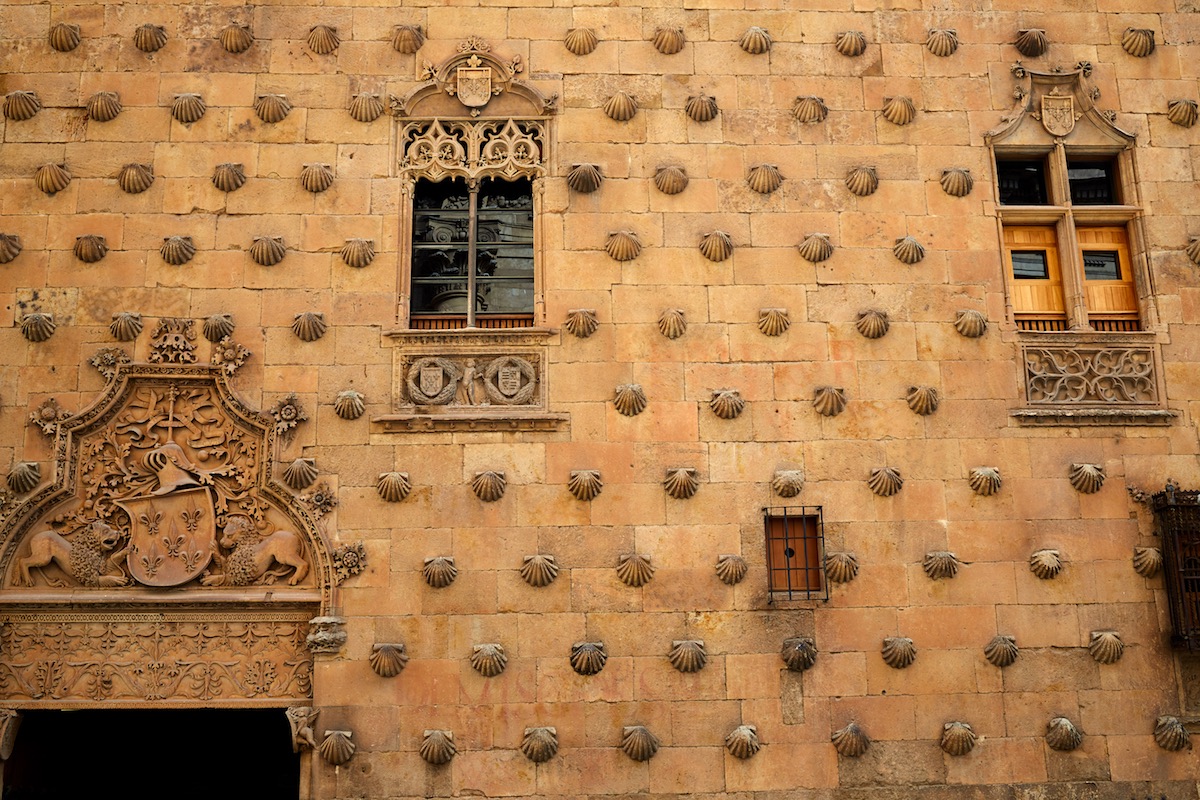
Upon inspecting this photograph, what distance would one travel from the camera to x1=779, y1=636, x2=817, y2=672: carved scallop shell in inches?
458

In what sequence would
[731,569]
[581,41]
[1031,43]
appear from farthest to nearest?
[1031,43] < [581,41] < [731,569]

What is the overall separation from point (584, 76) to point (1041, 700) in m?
7.12

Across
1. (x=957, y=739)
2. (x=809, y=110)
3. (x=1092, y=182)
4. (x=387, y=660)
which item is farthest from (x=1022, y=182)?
Answer: (x=387, y=660)

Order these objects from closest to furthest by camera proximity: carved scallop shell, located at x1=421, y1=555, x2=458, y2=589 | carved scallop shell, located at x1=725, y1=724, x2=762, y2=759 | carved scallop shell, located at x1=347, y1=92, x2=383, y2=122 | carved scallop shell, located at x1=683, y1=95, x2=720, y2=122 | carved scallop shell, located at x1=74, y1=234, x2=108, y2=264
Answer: carved scallop shell, located at x1=725, y1=724, x2=762, y2=759 < carved scallop shell, located at x1=421, y1=555, x2=458, y2=589 < carved scallop shell, located at x1=74, y1=234, x2=108, y2=264 < carved scallop shell, located at x1=347, y1=92, x2=383, y2=122 < carved scallop shell, located at x1=683, y1=95, x2=720, y2=122

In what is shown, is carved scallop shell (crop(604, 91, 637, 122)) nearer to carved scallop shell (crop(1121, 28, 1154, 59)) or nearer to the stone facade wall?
the stone facade wall

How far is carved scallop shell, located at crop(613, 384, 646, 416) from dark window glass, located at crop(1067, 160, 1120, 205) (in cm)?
483

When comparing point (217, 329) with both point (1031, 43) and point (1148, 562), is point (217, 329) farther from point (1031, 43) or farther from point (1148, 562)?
point (1148, 562)

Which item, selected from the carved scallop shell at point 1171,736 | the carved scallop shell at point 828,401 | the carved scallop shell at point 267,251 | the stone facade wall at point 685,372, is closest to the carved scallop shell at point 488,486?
the stone facade wall at point 685,372

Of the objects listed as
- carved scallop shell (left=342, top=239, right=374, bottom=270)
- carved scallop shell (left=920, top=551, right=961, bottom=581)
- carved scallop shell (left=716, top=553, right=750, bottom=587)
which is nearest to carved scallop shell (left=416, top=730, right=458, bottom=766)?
carved scallop shell (left=716, top=553, right=750, bottom=587)

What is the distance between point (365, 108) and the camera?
12.9m

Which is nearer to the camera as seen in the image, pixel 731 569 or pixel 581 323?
pixel 731 569

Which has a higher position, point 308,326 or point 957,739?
point 308,326

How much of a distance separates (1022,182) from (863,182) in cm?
178

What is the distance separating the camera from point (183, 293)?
1246 cm
